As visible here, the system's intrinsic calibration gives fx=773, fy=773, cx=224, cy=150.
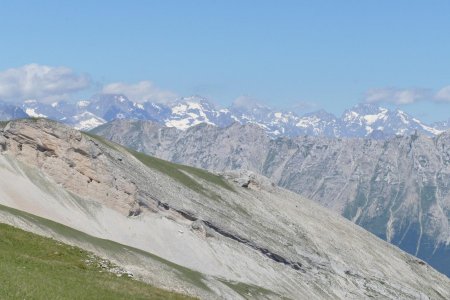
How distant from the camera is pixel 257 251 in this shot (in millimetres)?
149625

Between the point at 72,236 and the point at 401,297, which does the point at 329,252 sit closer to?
the point at 401,297

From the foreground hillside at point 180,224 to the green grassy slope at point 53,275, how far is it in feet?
78.1

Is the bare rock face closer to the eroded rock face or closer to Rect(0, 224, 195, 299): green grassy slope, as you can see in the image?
the eroded rock face

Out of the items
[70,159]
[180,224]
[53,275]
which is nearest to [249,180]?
[180,224]

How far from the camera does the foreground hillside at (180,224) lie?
115 m

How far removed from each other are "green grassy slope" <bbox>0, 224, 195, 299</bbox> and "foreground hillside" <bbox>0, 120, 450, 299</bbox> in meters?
23.8

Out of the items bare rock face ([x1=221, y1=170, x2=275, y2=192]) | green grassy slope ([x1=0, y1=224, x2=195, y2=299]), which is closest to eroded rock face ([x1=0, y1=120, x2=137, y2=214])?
bare rock face ([x1=221, y1=170, x2=275, y2=192])

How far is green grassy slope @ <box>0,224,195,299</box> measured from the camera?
44078 millimetres

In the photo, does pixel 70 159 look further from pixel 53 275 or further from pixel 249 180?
pixel 53 275

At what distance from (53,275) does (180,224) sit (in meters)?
90.7

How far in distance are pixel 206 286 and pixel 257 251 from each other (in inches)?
1726

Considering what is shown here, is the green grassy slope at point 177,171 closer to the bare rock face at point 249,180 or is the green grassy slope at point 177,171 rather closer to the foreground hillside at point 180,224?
the foreground hillside at point 180,224

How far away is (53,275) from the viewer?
50.0 m

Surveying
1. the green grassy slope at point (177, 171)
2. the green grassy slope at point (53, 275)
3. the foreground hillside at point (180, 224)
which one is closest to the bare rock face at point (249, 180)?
the foreground hillside at point (180, 224)
